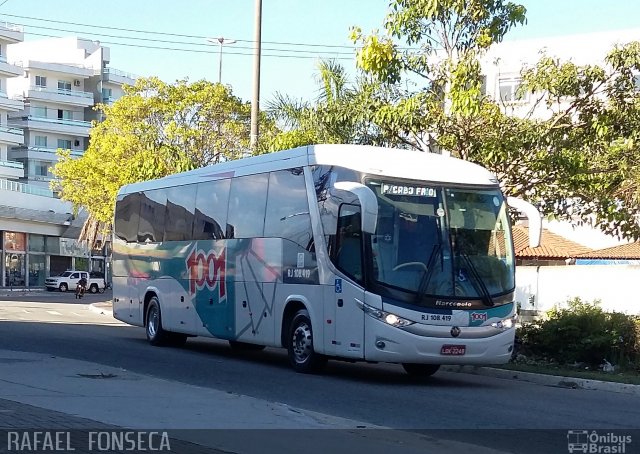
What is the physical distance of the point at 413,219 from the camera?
631 inches

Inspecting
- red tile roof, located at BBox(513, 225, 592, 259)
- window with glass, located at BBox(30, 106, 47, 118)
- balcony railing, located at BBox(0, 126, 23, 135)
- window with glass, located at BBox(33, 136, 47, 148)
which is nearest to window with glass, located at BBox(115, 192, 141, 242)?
red tile roof, located at BBox(513, 225, 592, 259)

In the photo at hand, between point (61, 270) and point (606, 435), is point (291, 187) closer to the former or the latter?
point (606, 435)

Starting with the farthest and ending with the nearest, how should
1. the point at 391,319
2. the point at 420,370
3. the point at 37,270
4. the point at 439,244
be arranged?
the point at 37,270 < the point at 420,370 < the point at 439,244 < the point at 391,319

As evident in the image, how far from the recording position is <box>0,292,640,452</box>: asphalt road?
12.3 m

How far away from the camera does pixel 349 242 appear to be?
53.2ft

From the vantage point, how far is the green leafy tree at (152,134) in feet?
138

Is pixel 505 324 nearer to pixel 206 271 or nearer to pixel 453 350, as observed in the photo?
pixel 453 350

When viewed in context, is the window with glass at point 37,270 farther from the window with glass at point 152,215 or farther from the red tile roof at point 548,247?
the window with glass at point 152,215

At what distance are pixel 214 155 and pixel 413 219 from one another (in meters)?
26.6

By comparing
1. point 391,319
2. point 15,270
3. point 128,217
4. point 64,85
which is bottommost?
point 15,270

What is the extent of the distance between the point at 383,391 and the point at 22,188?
60.6 metres

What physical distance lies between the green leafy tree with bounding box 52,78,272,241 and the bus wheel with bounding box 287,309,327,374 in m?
17.9

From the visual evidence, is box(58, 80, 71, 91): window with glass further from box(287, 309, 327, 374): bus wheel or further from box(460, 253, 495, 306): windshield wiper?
box(460, 253, 495, 306): windshield wiper

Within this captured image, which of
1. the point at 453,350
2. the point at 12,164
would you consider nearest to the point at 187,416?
the point at 453,350
